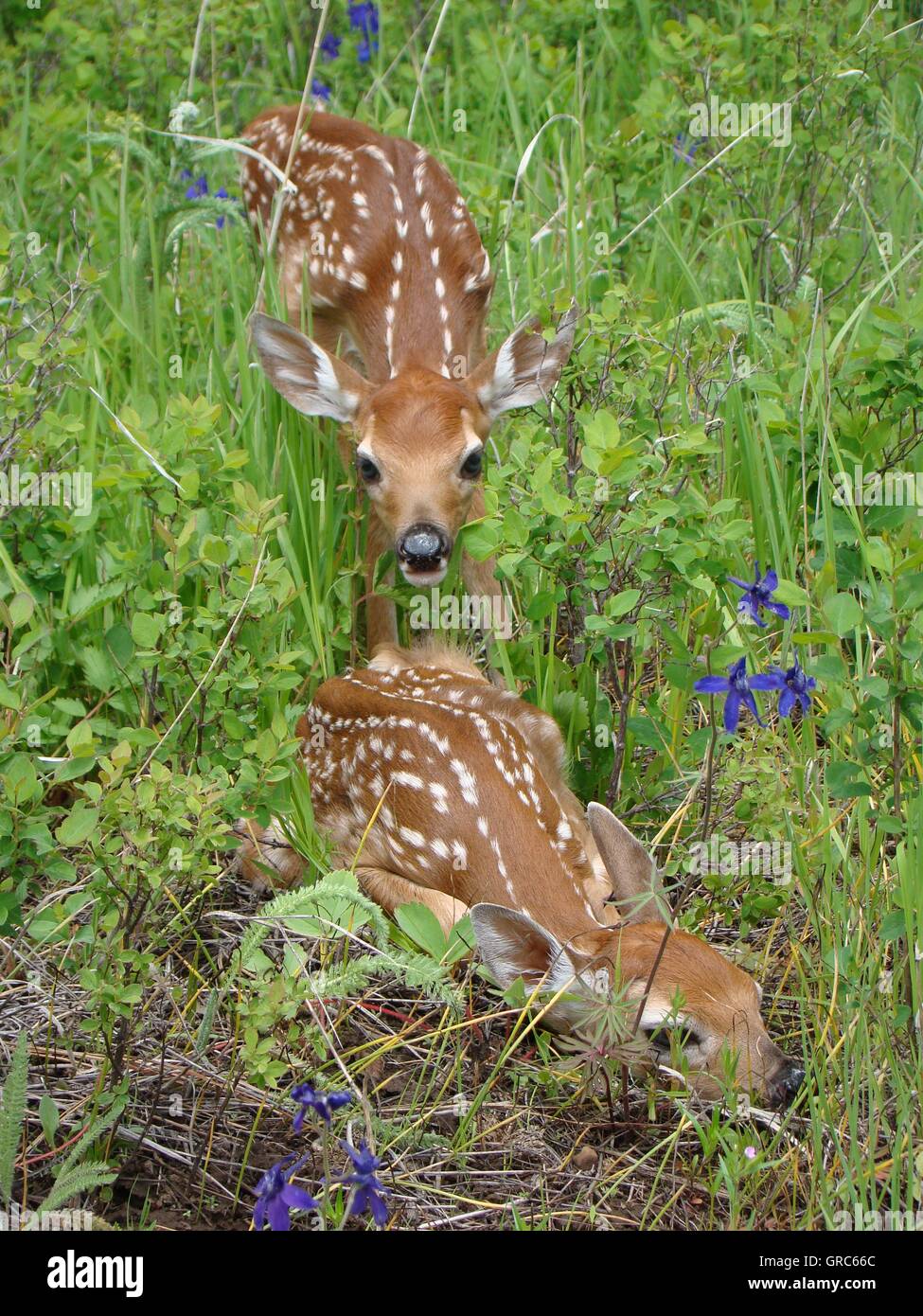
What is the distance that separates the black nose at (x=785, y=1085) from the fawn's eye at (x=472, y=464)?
7.60 feet

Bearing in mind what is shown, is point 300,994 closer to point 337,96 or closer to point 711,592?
point 711,592

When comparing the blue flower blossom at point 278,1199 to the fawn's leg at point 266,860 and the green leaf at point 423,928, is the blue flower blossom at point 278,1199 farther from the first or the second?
the fawn's leg at point 266,860

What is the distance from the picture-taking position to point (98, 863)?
305 centimetres

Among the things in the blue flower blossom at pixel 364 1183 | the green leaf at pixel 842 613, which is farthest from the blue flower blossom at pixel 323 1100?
the green leaf at pixel 842 613

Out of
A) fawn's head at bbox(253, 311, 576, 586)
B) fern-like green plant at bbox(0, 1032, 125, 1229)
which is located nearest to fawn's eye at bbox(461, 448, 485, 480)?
fawn's head at bbox(253, 311, 576, 586)

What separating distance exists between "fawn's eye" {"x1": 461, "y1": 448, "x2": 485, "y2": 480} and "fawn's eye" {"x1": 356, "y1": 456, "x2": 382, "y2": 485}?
265 mm

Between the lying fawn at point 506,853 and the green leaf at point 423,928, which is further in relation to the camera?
the green leaf at point 423,928

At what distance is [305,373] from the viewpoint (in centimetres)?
518

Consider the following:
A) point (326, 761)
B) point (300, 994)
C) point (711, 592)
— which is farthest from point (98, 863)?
point (711, 592)

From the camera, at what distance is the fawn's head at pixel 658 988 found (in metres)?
3.29

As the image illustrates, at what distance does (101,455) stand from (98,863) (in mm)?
2362

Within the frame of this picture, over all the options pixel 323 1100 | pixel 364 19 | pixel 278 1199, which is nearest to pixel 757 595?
pixel 323 1100

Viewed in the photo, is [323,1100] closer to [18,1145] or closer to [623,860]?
[18,1145]

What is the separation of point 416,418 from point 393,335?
0.75 meters
